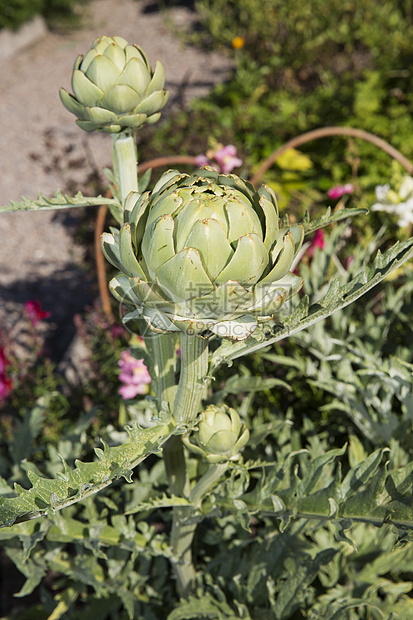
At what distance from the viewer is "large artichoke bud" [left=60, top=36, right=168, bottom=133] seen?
697 mm

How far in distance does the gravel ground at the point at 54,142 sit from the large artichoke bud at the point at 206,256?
5.85 feet

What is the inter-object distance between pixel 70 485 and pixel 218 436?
0.20 metres

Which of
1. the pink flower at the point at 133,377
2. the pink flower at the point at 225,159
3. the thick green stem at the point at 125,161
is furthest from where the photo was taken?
the pink flower at the point at 225,159

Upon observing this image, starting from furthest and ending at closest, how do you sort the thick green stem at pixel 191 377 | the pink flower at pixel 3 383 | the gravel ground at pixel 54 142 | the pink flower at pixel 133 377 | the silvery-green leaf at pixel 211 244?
1. the gravel ground at pixel 54 142
2. the pink flower at pixel 3 383
3. the pink flower at pixel 133 377
4. the thick green stem at pixel 191 377
5. the silvery-green leaf at pixel 211 244

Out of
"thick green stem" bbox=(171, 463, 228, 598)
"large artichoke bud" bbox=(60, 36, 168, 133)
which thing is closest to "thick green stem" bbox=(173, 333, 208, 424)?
"thick green stem" bbox=(171, 463, 228, 598)

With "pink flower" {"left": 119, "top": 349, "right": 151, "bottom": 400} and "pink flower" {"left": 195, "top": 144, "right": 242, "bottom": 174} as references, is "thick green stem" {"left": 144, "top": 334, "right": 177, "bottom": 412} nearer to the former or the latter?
"pink flower" {"left": 119, "top": 349, "right": 151, "bottom": 400}

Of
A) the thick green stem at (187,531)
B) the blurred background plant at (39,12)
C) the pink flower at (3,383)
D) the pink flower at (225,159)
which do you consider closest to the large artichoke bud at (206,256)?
the thick green stem at (187,531)

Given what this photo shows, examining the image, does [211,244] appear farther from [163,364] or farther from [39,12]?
[39,12]

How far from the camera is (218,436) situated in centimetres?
68

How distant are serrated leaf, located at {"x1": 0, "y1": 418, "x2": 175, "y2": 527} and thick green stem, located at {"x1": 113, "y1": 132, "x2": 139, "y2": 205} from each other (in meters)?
0.34

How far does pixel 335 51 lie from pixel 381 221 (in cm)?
203

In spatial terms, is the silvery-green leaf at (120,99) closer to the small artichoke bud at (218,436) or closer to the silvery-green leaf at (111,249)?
the silvery-green leaf at (111,249)

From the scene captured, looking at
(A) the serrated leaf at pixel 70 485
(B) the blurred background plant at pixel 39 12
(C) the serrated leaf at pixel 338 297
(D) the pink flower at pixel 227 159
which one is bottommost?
(A) the serrated leaf at pixel 70 485

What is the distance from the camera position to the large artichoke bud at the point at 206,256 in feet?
1.72
